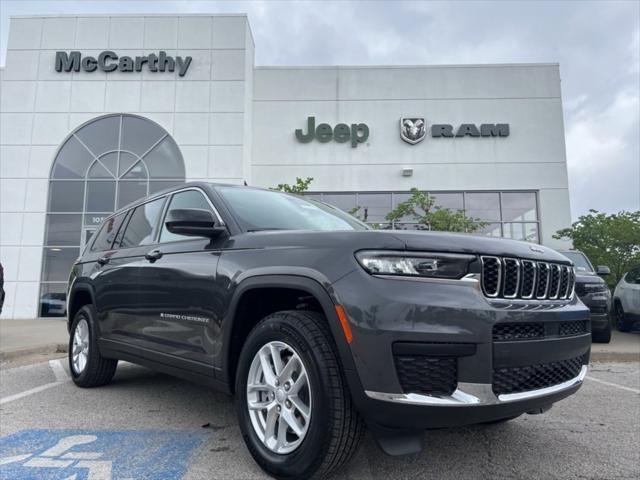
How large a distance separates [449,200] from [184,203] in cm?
1381

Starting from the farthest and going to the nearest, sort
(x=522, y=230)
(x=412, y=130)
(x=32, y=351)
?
(x=412, y=130) < (x=522, y=230) < (x=32, y=351)

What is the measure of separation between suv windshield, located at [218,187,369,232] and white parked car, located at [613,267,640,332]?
8005 millimetres

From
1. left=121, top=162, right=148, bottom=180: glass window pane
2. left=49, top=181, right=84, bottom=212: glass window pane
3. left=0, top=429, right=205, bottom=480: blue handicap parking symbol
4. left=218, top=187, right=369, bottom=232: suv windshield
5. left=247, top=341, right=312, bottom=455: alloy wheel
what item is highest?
left=121, top=162, right=148, bottom=180: glass window pane

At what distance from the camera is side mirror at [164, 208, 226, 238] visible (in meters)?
2.83

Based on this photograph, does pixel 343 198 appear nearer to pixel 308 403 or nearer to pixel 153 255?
pixel 153 255

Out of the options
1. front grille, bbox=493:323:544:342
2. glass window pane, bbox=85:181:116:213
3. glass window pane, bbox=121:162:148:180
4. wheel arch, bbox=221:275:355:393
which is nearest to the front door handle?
wheel arch, bbox=221:275:355:393

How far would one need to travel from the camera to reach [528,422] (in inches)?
138

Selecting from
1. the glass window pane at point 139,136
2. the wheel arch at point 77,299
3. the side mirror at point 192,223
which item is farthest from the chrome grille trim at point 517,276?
the glass window pane at point 139,136

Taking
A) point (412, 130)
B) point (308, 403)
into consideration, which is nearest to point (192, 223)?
point (308, 403)

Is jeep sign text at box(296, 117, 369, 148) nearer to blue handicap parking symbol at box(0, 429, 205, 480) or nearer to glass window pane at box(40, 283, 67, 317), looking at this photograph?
glass window pane at box(40, 283, 67, 317)

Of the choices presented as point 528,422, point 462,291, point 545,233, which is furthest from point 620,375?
point 545,233

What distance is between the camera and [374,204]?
16297 mm

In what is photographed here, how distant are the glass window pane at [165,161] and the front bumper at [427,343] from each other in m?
13.8

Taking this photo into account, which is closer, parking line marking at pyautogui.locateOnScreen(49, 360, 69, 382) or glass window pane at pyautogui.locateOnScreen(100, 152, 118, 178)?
parking line marking at pyautogui.locateOnScreen(49, 360, 69, 382)
